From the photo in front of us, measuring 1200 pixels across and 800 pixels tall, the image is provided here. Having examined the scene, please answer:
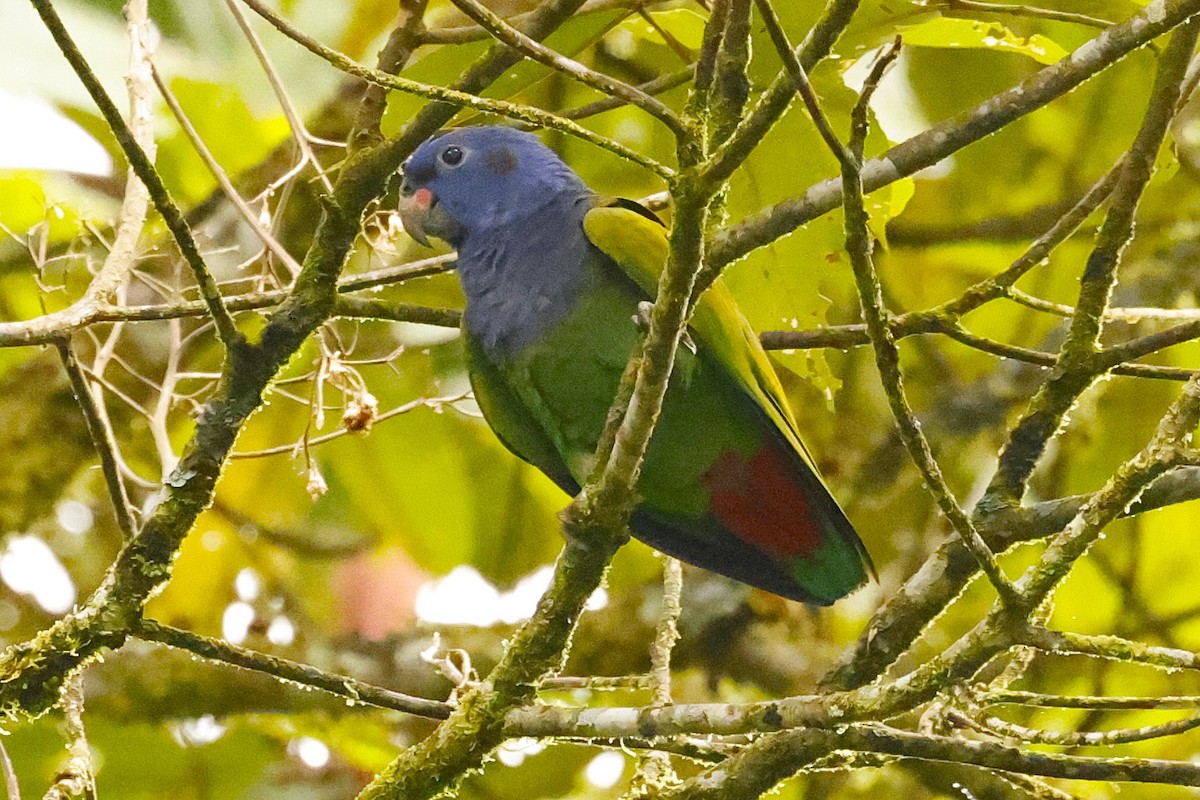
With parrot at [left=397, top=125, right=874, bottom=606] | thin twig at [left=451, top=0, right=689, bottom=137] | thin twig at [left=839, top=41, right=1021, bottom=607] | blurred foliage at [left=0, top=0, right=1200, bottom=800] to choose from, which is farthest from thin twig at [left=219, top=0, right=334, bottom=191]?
thin twig at [left=839, top=41, right=1021, bottom=607]

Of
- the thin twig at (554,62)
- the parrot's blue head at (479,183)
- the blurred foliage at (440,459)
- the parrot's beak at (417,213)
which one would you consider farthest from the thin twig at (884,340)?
the parrot's beak at (417,213)

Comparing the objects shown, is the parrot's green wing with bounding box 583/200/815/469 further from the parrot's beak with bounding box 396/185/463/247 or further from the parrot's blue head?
the parrot's beak with bounding box 396/185/463/247

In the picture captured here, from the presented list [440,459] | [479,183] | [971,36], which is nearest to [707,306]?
[971,36]

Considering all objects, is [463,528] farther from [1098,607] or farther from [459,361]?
[1098,607]

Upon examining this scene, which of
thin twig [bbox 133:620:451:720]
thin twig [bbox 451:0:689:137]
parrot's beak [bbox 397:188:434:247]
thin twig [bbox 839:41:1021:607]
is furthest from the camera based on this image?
parrot's beak [bbox 397:188:434:247]

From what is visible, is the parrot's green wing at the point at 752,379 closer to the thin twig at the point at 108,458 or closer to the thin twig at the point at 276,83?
the thin twig at the point at 276,83

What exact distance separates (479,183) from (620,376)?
70 cm

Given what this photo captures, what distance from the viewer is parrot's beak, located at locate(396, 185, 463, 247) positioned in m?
2.75

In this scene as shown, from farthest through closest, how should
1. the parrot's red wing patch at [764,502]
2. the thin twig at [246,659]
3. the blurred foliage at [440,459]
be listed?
1. the blurred foliage at [440,459]
2. the parrot's red wing patch at [764,502]
3. the thin twig at [246,659]

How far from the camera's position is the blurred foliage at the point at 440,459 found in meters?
3.05

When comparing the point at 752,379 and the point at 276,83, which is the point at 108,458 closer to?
the point at 276,83

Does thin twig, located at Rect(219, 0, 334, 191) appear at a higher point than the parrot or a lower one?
higher

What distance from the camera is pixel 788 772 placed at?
5.48 ft

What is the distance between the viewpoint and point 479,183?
9.12ft
